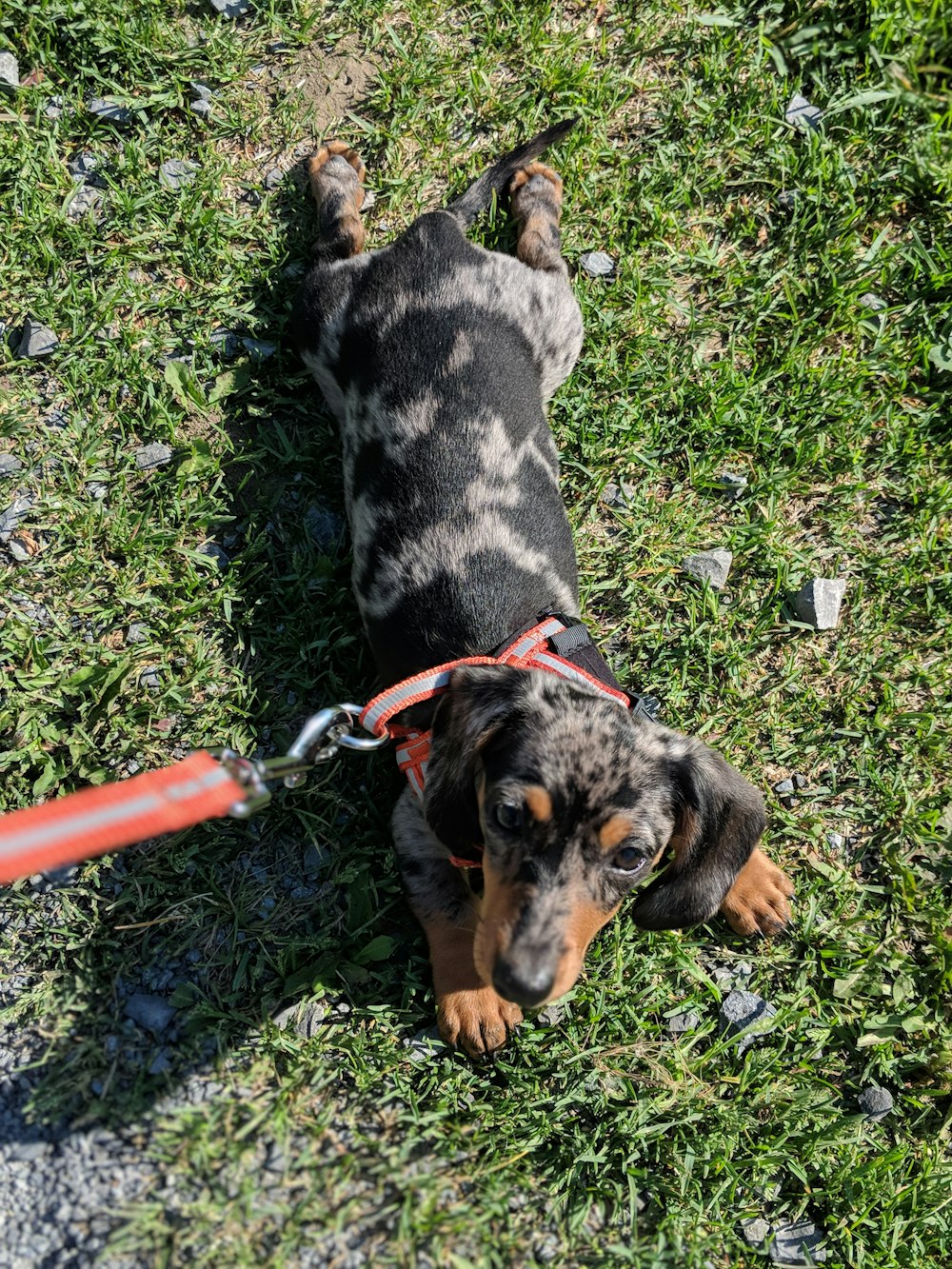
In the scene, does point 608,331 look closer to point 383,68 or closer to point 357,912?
point 383,68

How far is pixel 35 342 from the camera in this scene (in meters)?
4.11

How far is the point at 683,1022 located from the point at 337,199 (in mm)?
3349

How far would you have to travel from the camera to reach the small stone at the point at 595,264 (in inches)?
178

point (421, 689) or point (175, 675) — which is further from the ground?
point (421, 689)

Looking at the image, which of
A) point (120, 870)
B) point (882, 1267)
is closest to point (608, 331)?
point (120, 870)

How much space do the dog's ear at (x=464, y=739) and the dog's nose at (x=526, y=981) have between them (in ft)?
1.65

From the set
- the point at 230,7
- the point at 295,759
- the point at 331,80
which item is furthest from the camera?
the point at 331,80

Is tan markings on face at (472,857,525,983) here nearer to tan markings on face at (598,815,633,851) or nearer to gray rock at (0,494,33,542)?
tan markings on face at (598,815,633,851)

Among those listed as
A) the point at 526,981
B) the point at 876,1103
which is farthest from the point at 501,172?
the point at 876,1103

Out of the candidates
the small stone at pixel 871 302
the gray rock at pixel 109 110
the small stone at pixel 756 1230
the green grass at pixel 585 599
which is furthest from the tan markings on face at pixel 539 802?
the gray rock at pixel 109 110

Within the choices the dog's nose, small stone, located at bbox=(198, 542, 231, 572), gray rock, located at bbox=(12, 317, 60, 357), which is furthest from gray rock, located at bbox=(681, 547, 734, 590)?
gray rock, located at bbox=(12, 317, 60, 357)

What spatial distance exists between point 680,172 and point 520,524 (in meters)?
2.07

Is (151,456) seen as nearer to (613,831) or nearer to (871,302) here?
(613,831)

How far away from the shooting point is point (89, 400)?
162 inches
